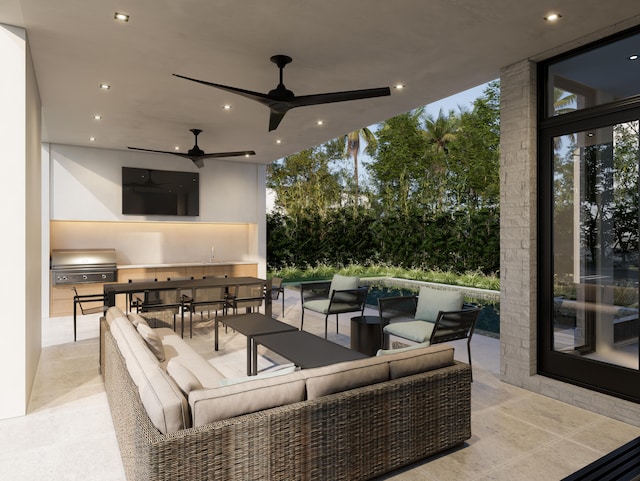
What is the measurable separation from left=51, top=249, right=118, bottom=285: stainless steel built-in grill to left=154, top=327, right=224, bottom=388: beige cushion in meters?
4.09

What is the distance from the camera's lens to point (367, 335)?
15.3ft

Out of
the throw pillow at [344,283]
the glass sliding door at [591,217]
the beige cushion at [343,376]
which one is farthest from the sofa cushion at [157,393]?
the throw pillow at [344,283]

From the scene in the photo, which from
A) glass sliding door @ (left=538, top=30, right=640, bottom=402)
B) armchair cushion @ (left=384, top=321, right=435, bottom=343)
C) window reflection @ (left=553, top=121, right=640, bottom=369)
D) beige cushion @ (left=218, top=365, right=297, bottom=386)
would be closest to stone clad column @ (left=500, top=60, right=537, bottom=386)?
glass sliding door @ (left=538, top=30, right=640, bottom=402)

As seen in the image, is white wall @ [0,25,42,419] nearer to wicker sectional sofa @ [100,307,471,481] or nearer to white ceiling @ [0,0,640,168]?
white ceiling @ [0,0,640,168]

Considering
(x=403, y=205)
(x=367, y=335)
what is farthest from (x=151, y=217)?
(x=403, y=205)

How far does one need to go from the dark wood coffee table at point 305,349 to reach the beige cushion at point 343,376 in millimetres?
655

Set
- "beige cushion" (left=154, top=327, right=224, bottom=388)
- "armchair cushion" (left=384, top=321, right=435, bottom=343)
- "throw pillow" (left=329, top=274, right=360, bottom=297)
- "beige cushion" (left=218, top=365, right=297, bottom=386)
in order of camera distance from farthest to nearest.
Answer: "throw pillow" (left=329, top=274, right=360, bottom=297), "armchair cushion" (left=384, top=321, right=435, bottom=343), "beige cushion" (left=154, top=327, right=224, bottom=388), "beige cushion" (left=218, top=365, right=297, bottom=386)

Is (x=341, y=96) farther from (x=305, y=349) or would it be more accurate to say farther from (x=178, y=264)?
(x=178, y=264)

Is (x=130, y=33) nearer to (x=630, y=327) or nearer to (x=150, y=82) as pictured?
(x=150, y=82)

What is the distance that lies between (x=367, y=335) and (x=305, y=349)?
4.52ft

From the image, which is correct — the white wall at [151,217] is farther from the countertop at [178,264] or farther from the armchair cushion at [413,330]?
the armchair cushion at [413,330]

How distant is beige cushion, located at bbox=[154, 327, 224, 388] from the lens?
2.94m

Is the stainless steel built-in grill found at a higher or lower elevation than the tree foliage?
lower

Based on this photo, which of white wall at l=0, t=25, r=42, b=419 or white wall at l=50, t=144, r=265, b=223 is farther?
white wall at l=50, t=144, r=265, b=223
